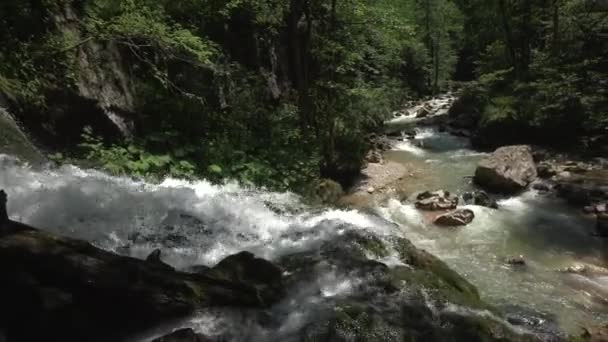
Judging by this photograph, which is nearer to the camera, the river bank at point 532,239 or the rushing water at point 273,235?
the rushing water at point 273,235

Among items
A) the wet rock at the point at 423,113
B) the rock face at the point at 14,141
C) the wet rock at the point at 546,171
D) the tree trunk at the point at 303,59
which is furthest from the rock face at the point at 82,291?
the wet rock at the point at 423,113

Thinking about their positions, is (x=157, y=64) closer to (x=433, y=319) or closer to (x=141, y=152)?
(x=141, y=152)

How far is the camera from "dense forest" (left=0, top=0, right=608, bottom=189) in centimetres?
1056

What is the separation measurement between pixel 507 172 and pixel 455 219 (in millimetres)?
3950

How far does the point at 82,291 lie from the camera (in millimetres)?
5078

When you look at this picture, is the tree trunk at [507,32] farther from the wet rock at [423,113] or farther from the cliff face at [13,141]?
the cliff face at [13,141]

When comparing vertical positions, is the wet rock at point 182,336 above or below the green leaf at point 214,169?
below

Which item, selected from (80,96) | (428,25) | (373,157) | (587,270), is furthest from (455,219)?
(428,25)

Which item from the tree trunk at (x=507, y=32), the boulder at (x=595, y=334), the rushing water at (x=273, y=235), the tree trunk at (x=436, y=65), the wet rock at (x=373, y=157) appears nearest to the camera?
the rushing water at (x=273, y=235)

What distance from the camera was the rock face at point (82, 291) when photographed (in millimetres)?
4770

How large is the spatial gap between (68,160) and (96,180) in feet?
4.97

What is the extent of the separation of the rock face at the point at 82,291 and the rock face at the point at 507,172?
11839 mm

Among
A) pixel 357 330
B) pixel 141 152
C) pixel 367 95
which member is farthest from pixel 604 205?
pixel 141 152

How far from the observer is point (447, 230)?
12656 mm
